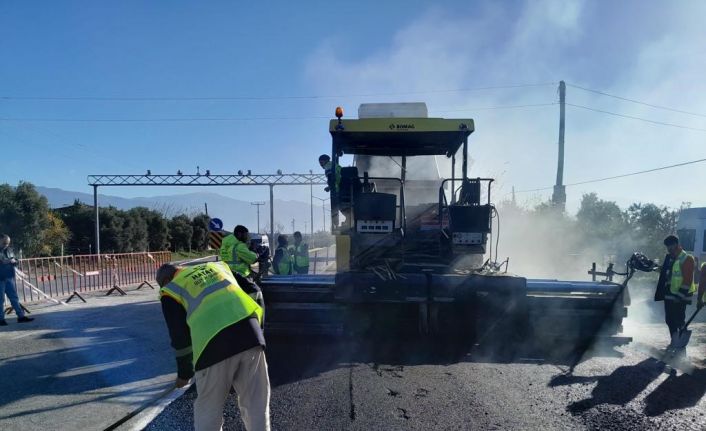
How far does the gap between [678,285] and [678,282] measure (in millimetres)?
41

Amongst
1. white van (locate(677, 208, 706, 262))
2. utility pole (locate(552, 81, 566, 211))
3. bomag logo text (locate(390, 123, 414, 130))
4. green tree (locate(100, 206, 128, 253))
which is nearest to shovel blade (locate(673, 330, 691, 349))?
bomag logo text (locate(390, 123, 414, 130))

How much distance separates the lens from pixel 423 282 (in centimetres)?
568

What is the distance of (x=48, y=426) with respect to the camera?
3.97 metres

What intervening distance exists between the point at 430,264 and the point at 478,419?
Result: 9.38 feet

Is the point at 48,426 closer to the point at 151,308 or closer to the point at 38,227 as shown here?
the point at 151,308

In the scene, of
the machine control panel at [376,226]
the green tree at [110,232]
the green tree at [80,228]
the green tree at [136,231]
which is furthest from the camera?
the green tree at [136,231]

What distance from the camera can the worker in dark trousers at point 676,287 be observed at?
6.33m

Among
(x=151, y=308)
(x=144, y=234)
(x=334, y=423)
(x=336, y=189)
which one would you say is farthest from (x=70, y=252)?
(x=334, y=423)

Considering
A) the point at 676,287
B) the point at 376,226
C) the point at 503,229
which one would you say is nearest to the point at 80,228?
the point at 503,229

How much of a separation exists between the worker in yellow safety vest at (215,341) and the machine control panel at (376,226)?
3.20m

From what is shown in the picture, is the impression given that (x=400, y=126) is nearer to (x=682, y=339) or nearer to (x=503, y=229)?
(x=682, y=339)

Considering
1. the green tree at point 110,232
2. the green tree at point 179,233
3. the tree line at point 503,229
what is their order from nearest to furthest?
the tree line at point 503,229 → the green tree at point 110,232 → the green tree at point 179,233

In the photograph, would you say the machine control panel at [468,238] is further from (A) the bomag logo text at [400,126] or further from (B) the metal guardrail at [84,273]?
(B) the metal guardrail at [84,273]

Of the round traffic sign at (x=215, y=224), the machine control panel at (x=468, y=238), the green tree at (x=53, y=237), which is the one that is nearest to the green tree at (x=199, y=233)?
the green tree at (x=53, y=237)
